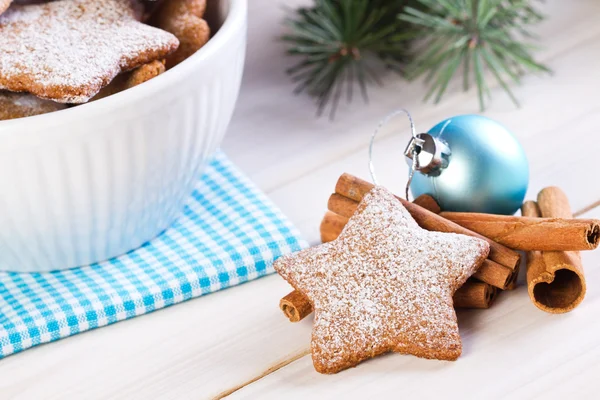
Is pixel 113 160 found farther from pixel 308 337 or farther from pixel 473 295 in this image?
pixel 473 295

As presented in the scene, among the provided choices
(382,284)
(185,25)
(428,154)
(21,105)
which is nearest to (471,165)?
(428,154)

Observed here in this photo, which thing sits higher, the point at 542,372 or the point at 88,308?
the point at 542,372

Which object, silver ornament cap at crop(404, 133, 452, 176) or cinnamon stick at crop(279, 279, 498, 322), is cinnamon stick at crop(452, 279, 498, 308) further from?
silver ornament cap at crop(404, 133, 452, 176)

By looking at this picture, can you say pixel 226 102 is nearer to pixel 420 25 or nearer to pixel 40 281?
pixel 40 281

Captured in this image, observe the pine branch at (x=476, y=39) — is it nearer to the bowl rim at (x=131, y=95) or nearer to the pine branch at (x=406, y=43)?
the pine branch at (x=406, y=43)

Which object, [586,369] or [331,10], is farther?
[331,10]

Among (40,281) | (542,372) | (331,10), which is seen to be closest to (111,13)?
(40,281)

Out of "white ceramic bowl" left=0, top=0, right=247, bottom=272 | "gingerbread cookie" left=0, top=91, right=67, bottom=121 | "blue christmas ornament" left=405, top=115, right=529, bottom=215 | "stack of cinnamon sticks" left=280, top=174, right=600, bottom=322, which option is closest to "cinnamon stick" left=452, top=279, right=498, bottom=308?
"stack of cinnamon sticks" left=280, top=174, right=600, bottom=322

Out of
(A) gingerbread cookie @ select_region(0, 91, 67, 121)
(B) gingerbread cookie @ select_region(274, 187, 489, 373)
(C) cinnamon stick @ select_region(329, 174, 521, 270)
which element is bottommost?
(B) gingerbread cookie @ select_region(274, 187, 489, 373)
